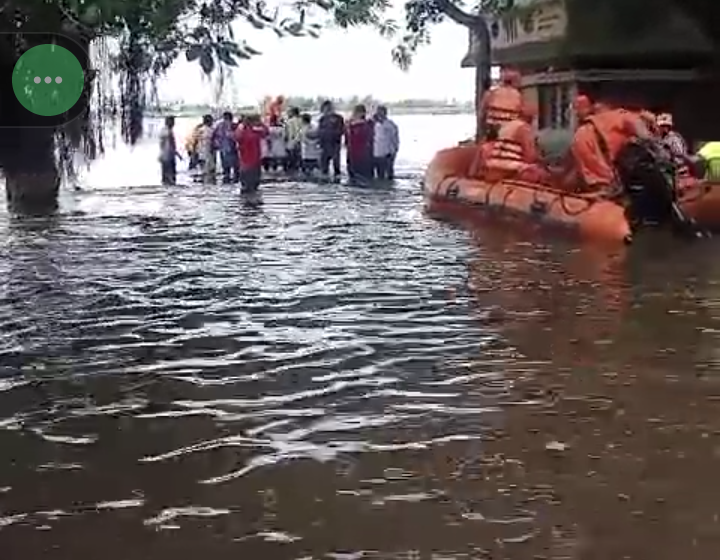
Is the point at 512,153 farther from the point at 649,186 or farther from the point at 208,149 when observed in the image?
the point at 208,149

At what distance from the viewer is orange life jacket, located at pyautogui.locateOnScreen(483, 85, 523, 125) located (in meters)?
18.5

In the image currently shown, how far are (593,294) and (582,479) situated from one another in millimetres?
5034

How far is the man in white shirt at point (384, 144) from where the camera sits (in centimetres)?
2445

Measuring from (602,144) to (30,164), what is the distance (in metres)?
10.4

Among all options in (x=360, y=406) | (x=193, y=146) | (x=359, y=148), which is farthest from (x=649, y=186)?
(x=193, y=146)

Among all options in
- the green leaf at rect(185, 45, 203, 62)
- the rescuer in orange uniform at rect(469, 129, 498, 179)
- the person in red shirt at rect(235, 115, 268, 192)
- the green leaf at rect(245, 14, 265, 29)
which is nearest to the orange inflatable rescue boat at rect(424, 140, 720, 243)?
the rescuer in orange uniform at rect(469, 129, 498, 179)

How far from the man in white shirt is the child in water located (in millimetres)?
1537

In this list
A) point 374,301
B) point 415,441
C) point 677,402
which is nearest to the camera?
point 415,441

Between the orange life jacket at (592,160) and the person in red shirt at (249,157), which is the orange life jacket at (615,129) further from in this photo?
the person in red shirt at (249,157)

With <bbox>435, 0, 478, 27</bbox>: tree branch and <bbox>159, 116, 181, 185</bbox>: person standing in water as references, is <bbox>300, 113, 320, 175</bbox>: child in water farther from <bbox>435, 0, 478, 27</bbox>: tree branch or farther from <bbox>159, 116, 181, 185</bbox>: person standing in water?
<bbox>435, 0, 478, 27</bbox>: tree branch

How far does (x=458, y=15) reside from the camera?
→ 25469mm

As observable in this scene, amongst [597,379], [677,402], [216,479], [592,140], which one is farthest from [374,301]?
[592,140]

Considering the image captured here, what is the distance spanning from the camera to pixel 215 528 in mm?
4797

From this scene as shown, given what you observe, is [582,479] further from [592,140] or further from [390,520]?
[592,140]
